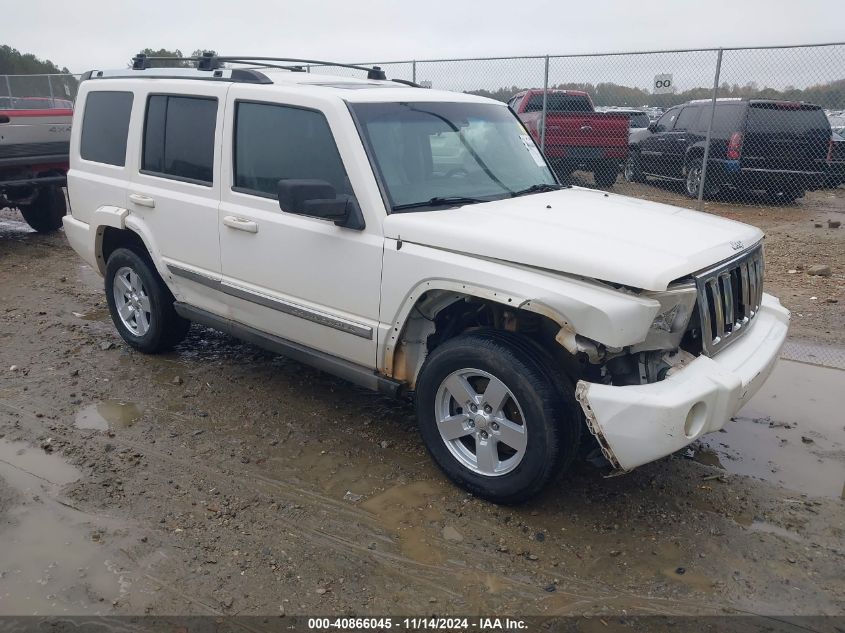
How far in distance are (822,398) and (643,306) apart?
2.72 meters

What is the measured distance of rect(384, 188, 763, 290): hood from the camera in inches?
119

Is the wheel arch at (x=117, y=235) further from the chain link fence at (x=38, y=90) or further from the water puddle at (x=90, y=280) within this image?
the chain link fence at (x=38, y=90)

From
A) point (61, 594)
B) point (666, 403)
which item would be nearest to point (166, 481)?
point (61, 594)

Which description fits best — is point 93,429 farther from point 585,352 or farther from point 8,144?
point 8,144

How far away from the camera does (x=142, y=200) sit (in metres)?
4.95

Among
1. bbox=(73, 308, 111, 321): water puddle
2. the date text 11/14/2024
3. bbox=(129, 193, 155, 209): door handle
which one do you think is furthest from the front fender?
bbox=(73, 308, 111, 321): water puddle

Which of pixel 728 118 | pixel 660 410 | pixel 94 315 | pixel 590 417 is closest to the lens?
pixel 660 410

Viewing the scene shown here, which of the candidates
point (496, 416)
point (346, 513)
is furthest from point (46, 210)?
point (496, 416)

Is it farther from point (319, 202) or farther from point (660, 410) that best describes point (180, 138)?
point (660, 410)

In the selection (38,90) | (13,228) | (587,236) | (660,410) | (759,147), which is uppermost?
(38,90)

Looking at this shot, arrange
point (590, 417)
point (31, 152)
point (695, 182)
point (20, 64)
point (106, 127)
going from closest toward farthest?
1. point (590, 417)
2. point (106, 127)
3. point (31, 152)
4. point (695, 182)
5. point (20, 64)

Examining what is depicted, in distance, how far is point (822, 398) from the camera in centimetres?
488

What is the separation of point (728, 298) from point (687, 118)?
1072cm

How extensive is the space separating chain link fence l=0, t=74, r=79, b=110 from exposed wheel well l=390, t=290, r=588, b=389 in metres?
15.4
